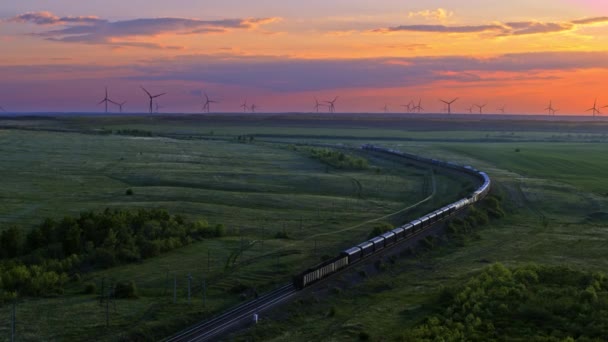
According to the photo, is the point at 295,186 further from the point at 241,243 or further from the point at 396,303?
the point at 396,303

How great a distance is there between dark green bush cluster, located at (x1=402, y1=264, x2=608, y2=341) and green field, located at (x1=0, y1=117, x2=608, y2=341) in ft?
8.52

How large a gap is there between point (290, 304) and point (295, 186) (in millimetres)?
67013

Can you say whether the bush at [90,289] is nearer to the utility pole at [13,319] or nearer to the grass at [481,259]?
the utility pole at [13,319]

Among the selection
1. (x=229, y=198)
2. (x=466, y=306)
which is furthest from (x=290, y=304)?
(x=229, y=198)

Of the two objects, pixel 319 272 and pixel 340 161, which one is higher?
pixel 340 161

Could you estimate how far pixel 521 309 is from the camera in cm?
4384

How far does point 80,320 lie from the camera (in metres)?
41.5

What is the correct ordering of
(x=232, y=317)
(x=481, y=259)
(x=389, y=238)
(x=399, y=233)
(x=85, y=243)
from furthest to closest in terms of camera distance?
(x=399, y=233) < (x=389, y=238) < (x=481, y=259) < (x=85, y=243) < (x=232, y=317)

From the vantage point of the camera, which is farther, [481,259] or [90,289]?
[481,259]

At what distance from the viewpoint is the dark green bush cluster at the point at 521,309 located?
130 feet

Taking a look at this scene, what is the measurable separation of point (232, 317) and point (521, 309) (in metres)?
18.5

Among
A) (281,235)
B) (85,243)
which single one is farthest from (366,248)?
(85,243)

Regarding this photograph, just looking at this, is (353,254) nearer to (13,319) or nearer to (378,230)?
(378,230)

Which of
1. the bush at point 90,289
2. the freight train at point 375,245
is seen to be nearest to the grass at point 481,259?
the freight train at point 375,245
